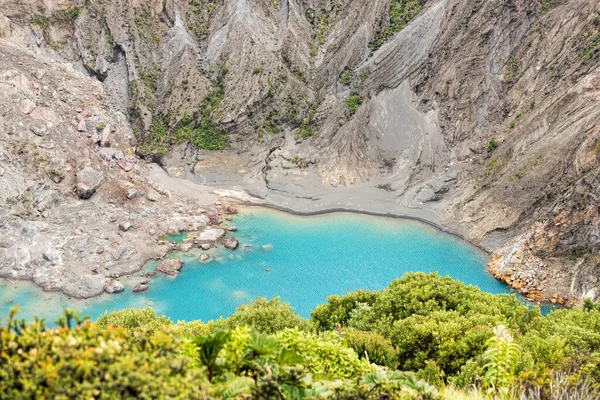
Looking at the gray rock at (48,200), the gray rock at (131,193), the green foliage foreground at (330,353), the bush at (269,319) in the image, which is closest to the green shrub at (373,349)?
the green foliage foreground at (330,353)

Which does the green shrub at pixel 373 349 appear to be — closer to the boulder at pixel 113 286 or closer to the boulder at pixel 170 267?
the boulder at pixel 113 286

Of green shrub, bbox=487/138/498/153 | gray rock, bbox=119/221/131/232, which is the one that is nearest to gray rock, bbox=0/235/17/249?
gray rock, bbox=119/221/131/232

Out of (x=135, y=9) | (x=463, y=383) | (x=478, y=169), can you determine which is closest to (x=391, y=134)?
(x=478, y=169)

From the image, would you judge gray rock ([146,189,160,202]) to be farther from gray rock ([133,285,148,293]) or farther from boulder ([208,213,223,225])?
gray rock ([133,285,148,293])

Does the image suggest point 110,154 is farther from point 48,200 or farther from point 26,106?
point 48,200

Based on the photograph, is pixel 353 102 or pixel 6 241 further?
pixel 353 102

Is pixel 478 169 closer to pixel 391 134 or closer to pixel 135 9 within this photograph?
pixel 391 134

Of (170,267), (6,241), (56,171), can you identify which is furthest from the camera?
(56,171)

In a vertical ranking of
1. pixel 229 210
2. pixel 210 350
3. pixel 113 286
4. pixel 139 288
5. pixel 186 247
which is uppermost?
pixel 229 210

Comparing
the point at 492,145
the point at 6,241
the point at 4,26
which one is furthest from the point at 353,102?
the point at 4,26
